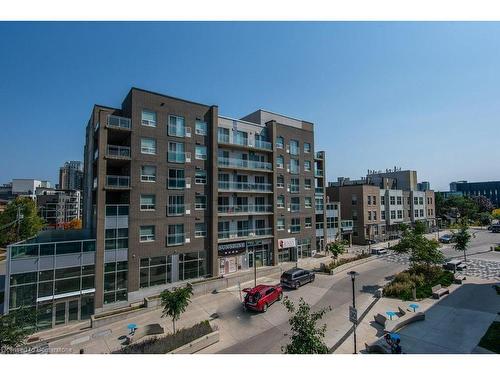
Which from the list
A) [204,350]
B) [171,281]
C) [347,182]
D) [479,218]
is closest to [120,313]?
[171,281]

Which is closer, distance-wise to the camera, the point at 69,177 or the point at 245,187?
the point at 245,187

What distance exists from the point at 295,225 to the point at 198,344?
2391 cm

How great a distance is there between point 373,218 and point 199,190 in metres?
38.7

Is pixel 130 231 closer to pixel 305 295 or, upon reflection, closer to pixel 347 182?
pixel 305 295

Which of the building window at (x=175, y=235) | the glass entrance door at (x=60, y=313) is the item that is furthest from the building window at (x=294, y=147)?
the glass entrance door at (x=60, y=313)

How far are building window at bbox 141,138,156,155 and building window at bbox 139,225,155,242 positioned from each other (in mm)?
7019

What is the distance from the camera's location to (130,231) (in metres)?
23.5

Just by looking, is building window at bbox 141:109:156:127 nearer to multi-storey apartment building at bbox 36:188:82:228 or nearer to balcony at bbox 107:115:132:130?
balcony at bbox 107:115:132:130

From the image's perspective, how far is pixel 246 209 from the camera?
104ft

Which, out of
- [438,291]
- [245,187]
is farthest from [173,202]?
[438,291]

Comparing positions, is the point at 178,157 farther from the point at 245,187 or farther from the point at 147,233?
the point at 245,187

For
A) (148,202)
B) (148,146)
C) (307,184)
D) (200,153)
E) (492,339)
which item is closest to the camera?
(492,339)

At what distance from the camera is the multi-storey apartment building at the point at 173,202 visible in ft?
72.2

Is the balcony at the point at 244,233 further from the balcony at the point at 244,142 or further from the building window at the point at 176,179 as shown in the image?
the balcony at the point at 244,142
